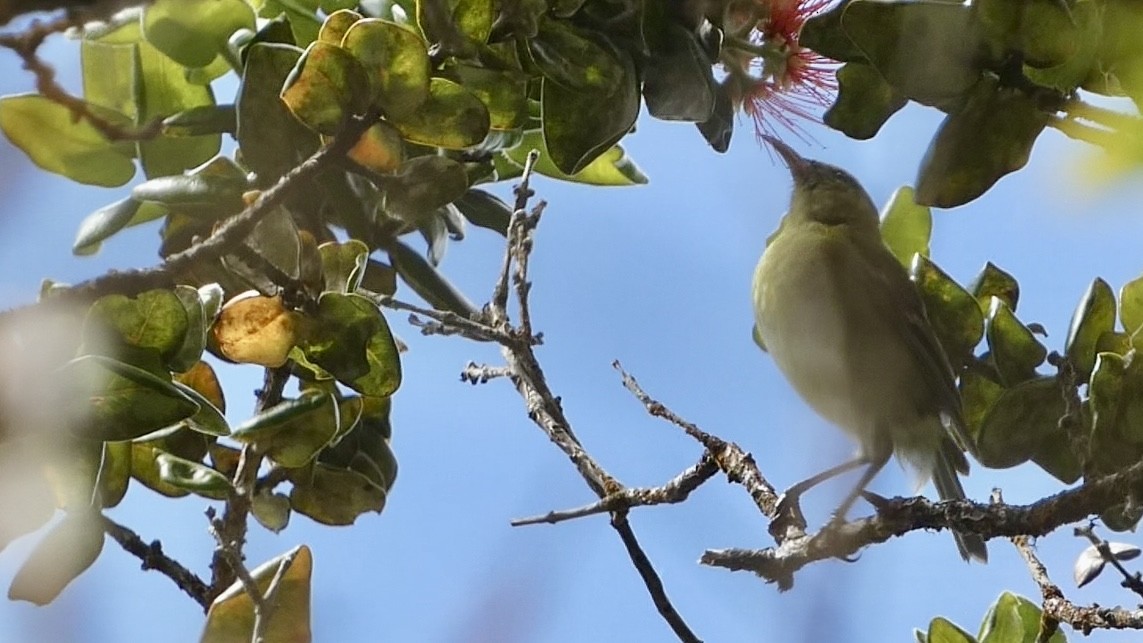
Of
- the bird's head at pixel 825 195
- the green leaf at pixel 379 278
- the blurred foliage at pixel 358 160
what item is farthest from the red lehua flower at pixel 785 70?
the bird's head at pixel 825 195

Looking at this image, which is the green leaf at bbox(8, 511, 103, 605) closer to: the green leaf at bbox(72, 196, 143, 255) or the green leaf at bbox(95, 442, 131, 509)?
the green leaf at bbox(95, 442, 131, 509)

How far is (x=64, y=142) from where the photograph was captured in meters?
0.74

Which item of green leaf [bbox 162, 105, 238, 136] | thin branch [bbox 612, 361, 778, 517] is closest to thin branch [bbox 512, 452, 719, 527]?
thin branch [bbox 612, 361, 778, 517]

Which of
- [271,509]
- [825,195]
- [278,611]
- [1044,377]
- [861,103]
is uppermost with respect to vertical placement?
[825,195]

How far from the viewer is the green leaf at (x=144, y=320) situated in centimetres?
60

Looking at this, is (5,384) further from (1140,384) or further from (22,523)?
(1140,384)

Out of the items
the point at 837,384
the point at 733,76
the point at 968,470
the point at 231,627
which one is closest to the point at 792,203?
the point at 837,384

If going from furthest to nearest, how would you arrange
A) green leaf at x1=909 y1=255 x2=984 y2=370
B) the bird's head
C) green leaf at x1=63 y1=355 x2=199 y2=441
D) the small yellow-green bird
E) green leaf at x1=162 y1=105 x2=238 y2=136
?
the bird's head, the small yellow-green bird, green leaf at x1=909 y1=255 x2=984 y2=370, green leaf at x1=162 y1=105 x2=238 y2=136, green leaf at x1=63 y1=355 x2=199 y2=441

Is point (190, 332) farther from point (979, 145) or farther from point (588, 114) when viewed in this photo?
point (979, 145)

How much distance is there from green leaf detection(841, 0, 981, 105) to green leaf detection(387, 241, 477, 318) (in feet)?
1.36

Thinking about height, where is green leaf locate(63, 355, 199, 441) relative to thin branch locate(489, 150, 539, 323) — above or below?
below

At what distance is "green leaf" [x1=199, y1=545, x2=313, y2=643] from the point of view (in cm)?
69

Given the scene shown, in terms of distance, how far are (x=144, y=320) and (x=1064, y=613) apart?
62 centimetres

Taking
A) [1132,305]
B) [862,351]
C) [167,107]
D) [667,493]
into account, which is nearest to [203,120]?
[167,107]
